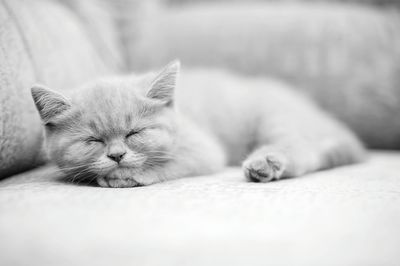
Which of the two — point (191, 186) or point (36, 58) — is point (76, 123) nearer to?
point (36, 58)

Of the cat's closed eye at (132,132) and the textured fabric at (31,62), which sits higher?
the textured fabric at (31,62)

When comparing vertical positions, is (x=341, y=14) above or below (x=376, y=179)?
above

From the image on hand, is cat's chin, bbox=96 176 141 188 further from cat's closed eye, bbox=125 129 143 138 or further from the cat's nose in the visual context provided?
cat's closed eye, bbox=125 129 143 138

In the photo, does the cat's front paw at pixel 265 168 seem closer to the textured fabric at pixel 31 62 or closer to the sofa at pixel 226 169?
the sofa at pixel 226 169

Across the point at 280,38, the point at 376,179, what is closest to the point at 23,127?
the point at 376,179

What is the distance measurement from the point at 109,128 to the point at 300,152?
A: 747 mm

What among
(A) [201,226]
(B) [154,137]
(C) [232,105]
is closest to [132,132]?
(B) [154,137]

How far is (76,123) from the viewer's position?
137 cm

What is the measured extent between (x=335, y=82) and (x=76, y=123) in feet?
5.14

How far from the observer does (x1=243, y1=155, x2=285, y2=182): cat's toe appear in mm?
1277

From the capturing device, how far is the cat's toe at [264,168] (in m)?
1.28

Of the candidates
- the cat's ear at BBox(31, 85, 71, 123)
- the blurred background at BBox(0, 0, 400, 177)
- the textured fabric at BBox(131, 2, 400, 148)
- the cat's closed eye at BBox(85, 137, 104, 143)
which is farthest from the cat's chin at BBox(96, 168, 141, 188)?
the textured fabric at BBox(131, 2, 400, 148)

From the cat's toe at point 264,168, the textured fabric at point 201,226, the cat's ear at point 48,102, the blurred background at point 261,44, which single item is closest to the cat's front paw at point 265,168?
the cat's toe at point 264,168

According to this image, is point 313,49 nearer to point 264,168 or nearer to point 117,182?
point 264,168
